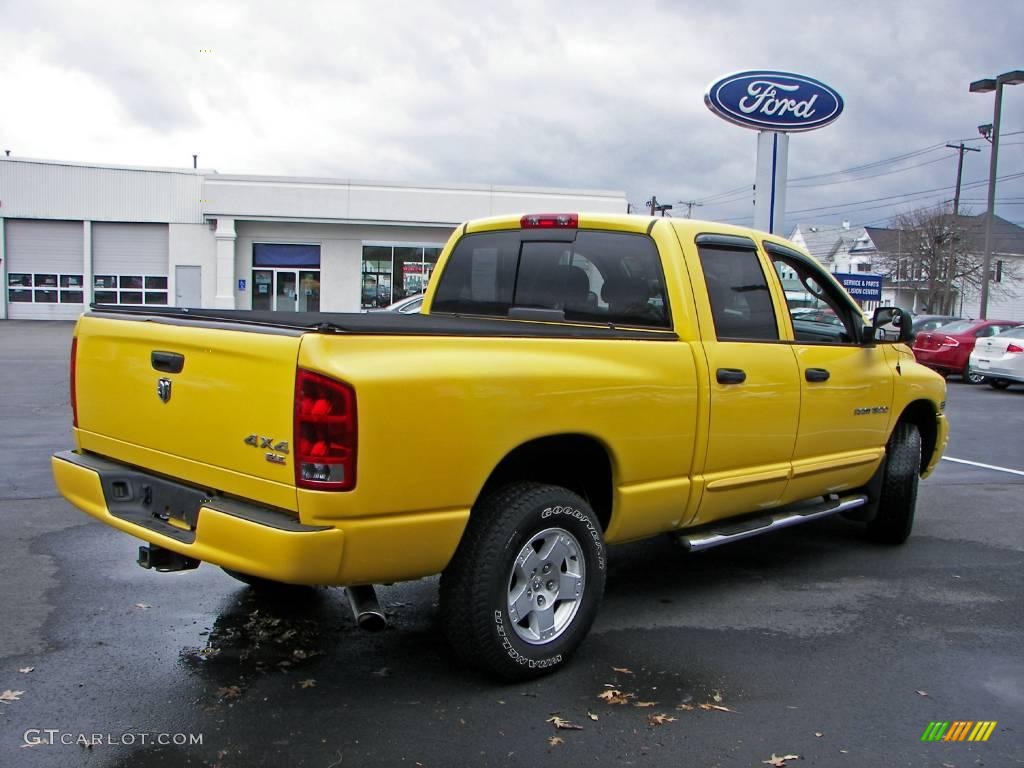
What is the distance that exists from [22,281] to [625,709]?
1585 inches

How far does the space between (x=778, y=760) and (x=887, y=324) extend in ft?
11.2

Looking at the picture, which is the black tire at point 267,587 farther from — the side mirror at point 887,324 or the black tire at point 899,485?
the black tire at point 899,485

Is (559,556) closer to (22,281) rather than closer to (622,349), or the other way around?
(622,349)

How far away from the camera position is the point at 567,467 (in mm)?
4355

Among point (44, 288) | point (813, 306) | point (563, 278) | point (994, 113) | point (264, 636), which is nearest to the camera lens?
point (264, 636)

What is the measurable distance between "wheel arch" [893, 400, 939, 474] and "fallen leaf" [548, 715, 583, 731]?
382 cm

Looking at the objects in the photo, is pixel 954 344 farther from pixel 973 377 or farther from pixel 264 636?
pixel 264 636

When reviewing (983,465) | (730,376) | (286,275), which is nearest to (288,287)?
(286,275)

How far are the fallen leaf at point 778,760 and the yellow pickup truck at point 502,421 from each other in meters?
0.98

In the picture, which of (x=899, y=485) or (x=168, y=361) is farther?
(x=899, y=485)

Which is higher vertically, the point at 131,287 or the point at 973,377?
the point at 131,287

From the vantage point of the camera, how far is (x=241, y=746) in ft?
10.7

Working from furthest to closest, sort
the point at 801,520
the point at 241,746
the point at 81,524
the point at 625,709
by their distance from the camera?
the point at 81,524
the point at 801,520
the point at 625,709
the point at 241,746

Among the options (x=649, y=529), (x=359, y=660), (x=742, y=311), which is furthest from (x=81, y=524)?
(x=742, y=311)
